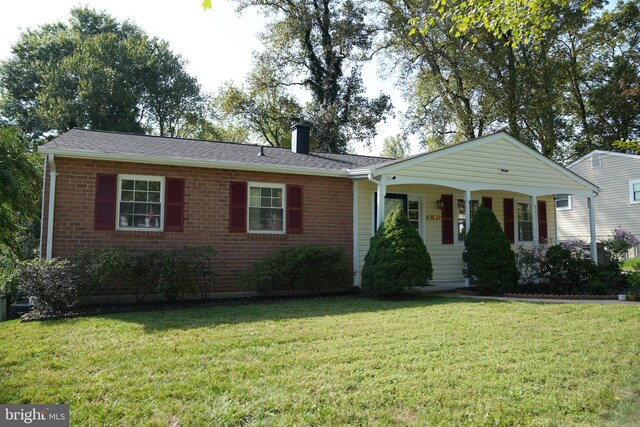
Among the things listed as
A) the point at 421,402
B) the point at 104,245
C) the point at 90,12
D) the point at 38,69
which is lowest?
the point at 421,402

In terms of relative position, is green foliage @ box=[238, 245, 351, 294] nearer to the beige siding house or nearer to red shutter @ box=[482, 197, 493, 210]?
the beige siding house

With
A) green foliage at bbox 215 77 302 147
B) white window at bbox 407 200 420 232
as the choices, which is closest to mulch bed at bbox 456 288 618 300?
white window at bbox 407 200 420 232

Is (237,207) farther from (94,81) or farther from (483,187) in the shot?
(94,81)

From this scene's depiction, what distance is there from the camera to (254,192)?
991 cm

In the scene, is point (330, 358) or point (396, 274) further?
point (396, 274)

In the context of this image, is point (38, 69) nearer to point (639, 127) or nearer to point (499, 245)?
point (499, 245)

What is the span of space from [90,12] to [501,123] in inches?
1113

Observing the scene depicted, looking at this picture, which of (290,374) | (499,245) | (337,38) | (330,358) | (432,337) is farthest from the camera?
(337,38)

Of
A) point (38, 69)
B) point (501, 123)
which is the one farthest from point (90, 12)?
point (501, 123)

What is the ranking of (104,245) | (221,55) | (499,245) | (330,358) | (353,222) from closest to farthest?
(330,358)
(104,245)
(499,245)
(353,222)
(221,55)

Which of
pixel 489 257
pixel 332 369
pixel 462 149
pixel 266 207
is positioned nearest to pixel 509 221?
pixel 462 149

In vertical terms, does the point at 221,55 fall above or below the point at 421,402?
above

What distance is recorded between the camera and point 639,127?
25266mm

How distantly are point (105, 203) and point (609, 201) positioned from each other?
68.3 ft
